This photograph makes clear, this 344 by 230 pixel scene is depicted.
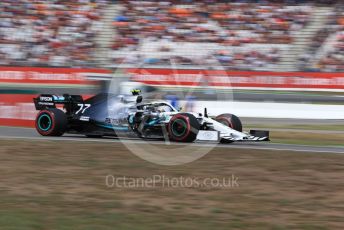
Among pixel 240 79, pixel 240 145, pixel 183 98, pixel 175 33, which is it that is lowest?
pixel 240 145

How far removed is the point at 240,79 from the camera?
24172mm

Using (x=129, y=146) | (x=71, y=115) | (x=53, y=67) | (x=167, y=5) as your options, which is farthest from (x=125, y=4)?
(x=129, y=146)

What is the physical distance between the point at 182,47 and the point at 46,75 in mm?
5530

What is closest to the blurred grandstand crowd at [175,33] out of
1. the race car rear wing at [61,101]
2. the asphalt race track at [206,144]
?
the asphalt race track at [206,144]

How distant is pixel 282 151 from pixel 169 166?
290 cm

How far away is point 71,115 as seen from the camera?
1478 centimetres

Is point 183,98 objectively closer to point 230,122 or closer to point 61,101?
point 61,101

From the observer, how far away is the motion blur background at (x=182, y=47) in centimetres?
2383

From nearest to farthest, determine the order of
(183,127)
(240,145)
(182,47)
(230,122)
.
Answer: (183,127) → (240,145) → (230,122) → (182,47)

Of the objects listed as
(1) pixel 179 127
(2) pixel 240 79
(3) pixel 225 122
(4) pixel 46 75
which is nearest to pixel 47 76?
(4) pixel 46 75

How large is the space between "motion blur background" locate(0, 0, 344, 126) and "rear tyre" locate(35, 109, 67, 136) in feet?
25.9

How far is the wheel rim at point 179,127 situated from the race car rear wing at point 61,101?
8.21 ft

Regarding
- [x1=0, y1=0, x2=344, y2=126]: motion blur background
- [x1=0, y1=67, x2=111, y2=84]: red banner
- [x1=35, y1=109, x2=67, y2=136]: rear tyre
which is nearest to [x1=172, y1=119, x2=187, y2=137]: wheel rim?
[x1=35, y1=109, x2=67, y2=136]: rear tyre

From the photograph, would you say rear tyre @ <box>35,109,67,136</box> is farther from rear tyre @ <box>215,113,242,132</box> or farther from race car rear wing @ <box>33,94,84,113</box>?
rear tyre @ <box>215,113,242,132</box>
